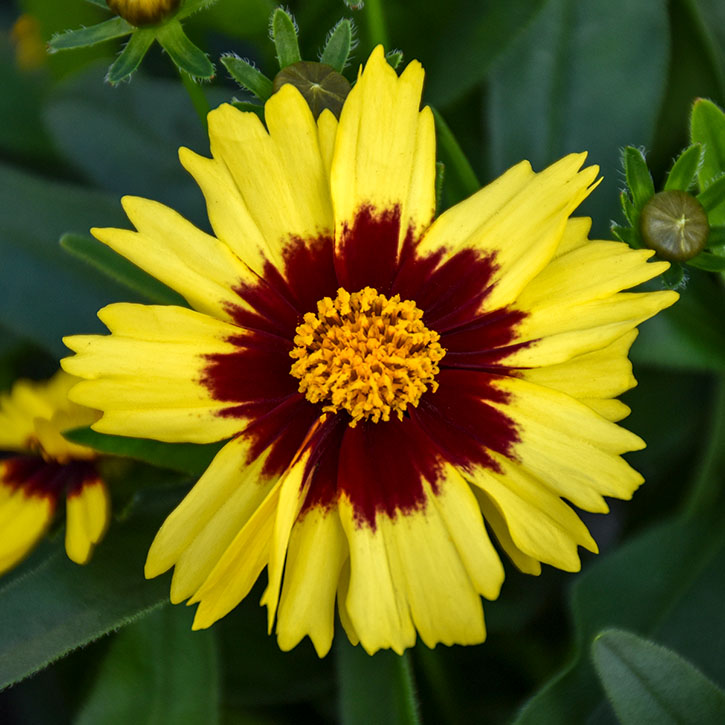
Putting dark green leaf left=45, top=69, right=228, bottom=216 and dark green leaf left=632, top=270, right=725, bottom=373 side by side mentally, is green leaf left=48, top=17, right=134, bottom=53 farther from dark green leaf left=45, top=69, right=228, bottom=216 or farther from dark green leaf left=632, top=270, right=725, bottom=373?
dark green leaf left=632, top=270, right=725, bottom=373

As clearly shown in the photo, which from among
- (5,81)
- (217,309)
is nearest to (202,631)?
(217,309)

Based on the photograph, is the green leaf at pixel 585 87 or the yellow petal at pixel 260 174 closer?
the yellow petal at pixel 260 174

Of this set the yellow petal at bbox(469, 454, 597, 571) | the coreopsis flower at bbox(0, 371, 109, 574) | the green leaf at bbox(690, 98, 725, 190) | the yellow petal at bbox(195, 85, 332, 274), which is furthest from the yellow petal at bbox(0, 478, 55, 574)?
the green leaf at bbox(690, 98, 725, 190)

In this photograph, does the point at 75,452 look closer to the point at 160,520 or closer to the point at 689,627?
the point at 160,520

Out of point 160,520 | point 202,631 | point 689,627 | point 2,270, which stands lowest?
point 689,627

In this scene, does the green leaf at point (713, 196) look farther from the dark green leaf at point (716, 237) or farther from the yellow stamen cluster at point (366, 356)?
the yellow stamen cluster at point (366, 356)

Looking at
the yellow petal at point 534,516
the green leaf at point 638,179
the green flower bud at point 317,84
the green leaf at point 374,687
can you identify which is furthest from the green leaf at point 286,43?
the green leaf at point 374,687

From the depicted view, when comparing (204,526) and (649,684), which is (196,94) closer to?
(204,526)
